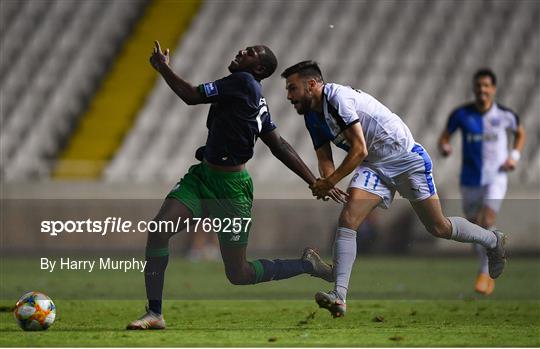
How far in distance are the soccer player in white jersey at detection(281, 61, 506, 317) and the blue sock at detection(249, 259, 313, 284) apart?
356 mm

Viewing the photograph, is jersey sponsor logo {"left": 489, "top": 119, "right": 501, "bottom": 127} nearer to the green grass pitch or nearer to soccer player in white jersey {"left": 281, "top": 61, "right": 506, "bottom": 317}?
the green grass pitch

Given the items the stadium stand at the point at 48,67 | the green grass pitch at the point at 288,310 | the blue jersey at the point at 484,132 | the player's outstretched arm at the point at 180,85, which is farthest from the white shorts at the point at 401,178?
the stadium stand at the point at 48,67

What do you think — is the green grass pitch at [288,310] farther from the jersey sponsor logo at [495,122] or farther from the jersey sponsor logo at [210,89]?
the jersey sponsor logo at [495,122]

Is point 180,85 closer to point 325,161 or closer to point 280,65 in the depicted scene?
point 325,161

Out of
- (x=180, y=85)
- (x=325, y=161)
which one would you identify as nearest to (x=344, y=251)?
(x=325, y=161)

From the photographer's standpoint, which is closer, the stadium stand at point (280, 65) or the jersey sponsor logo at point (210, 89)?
the jersey sponsor logo at point (210, 89)

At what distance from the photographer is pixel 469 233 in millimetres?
9445

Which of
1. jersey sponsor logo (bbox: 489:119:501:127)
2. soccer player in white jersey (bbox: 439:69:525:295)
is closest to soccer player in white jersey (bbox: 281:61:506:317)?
soccer player in white jersey (bbox: 439:69:525:295)

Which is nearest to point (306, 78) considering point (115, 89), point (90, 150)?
point (90, 150)

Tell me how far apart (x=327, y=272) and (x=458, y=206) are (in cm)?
1016

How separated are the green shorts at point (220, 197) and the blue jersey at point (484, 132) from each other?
493cm

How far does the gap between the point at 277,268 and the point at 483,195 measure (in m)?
4.71

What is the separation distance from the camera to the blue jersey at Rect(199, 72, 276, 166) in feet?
27.3

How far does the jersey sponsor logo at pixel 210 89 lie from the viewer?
816cm
